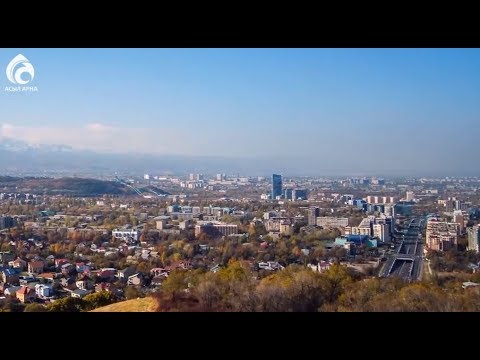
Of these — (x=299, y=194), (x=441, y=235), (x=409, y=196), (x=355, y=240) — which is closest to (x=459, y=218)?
(x=441, y=235)

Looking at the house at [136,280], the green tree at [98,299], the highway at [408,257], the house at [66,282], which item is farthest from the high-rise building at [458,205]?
the house at [66,282]

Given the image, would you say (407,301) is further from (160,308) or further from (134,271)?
(134,271)

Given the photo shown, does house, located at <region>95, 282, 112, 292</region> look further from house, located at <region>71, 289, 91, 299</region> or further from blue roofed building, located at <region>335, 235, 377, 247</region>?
blue roofed building, located at <region>335, 235, 377, 247</region>

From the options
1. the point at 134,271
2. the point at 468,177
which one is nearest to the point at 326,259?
the point at 468,177

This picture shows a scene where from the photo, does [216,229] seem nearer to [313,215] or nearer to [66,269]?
[313,215]
